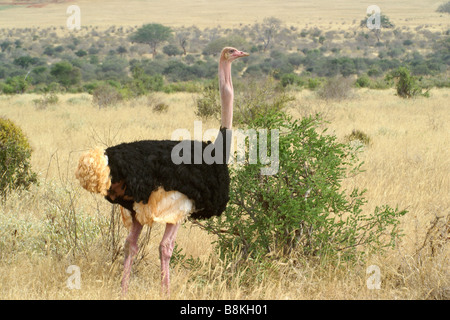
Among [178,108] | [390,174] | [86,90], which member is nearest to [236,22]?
[86,90]

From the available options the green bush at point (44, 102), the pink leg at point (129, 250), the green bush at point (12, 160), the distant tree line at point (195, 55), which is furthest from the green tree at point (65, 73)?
the pink leg at point (129, 250)

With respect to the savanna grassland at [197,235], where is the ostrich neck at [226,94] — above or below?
above

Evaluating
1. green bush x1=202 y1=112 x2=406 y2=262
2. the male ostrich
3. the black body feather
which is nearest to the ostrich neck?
the male ostrich

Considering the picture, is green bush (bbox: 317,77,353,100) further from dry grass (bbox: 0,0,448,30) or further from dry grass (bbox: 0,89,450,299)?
dry grass (bbox: 0,0,448,30)

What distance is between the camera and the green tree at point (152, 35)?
210ft

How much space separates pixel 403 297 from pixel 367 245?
0.63m

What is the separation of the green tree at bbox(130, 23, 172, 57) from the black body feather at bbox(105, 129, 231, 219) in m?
60.9

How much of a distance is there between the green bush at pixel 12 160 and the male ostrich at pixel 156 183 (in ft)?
9.98

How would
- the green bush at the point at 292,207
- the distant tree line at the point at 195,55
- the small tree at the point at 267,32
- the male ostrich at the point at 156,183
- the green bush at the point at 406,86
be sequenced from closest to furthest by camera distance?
the male ostrich at the point at 156,183, the green bush at the point at 292,207, the green bush at the point at 406,86, the distant tree line at the point at 195,55, the small tree at the point at 267,32

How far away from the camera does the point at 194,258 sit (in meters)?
4.92

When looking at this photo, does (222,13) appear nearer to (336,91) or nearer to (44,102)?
(336,91)

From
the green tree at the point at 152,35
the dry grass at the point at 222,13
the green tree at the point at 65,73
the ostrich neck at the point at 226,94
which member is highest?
the dry grass at the point at 222,13

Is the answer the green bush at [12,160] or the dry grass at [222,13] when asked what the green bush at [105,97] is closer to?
the green bush at [12,160]
